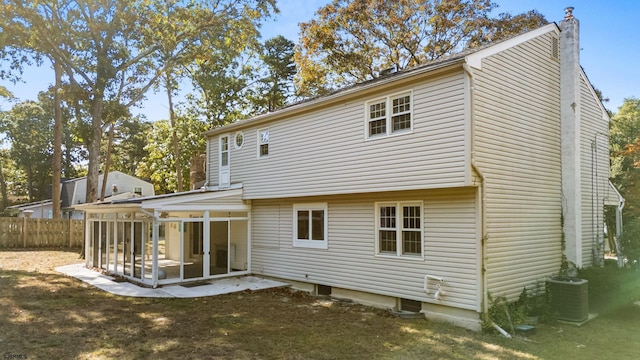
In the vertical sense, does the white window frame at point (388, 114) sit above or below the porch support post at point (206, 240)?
above

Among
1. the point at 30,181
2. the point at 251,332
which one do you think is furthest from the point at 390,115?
the point at 30,181

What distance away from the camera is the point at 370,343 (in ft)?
25.8

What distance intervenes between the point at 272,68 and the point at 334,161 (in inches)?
908

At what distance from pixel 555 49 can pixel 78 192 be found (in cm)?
3761

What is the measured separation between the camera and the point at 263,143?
569 inches

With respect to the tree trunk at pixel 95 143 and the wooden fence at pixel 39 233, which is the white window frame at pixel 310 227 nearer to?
the tree trunk at pixel 95 143

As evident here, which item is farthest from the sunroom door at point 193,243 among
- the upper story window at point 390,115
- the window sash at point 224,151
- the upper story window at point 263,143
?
the upper story window at point 390,115

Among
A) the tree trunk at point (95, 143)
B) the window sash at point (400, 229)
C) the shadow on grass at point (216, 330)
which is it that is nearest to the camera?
the shadow on grass at point (216, 330)

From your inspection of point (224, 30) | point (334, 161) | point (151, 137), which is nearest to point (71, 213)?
point (151, 137)

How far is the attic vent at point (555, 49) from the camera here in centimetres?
1170

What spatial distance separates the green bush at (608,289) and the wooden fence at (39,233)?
2471cm

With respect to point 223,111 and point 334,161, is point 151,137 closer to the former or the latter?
point 223,111

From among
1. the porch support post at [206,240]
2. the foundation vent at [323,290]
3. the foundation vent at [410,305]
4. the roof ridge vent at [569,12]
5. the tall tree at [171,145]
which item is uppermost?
the roof ridge vent at [569,12]

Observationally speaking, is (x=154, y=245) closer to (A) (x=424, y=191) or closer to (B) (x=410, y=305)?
(B) (x=410, y=305)
